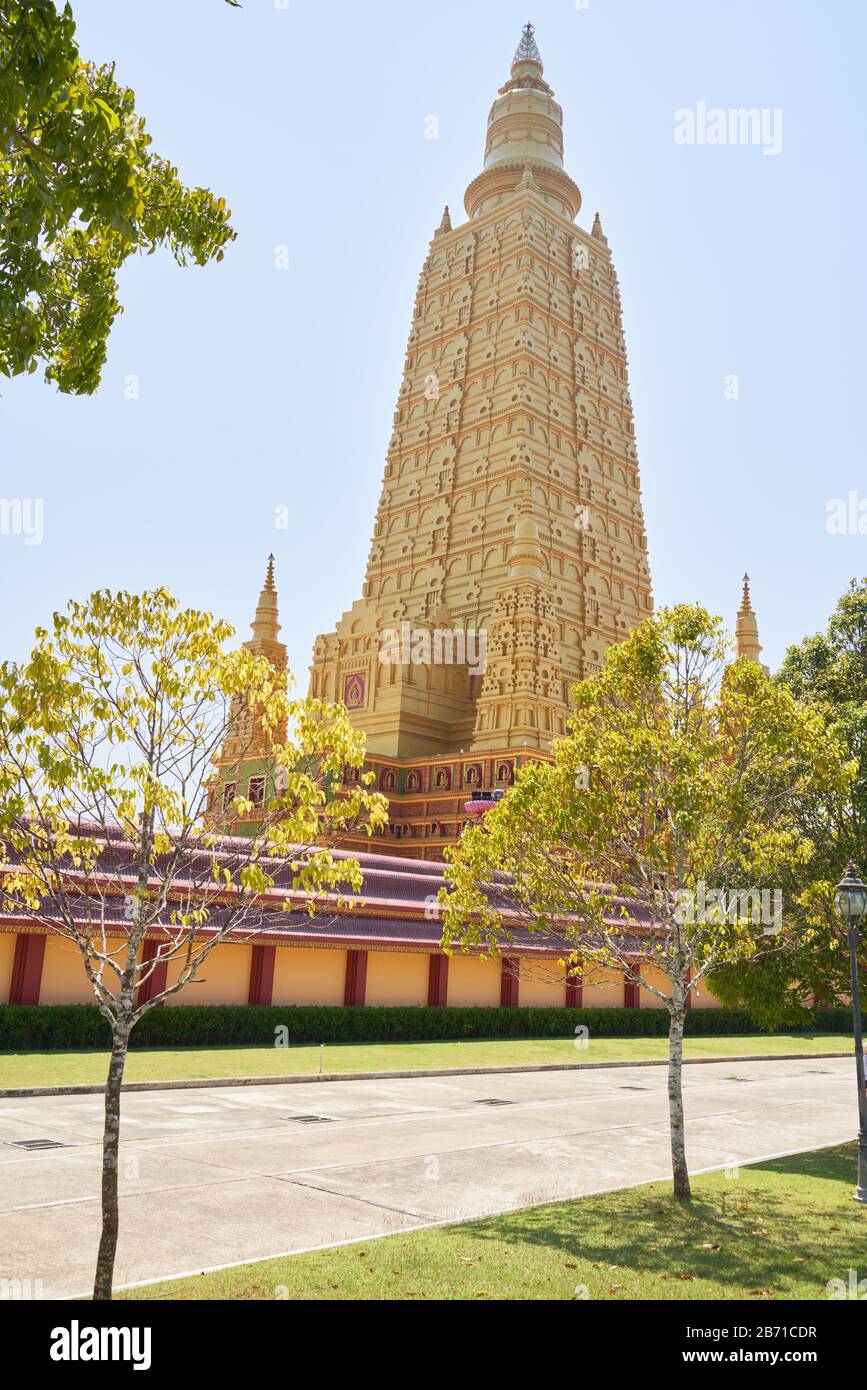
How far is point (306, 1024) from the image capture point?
32.5 meters

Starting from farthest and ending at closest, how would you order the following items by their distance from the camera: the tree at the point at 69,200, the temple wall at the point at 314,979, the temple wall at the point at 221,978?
the temple wall at the point at 221,978 → the temple wall at the point at 314,979 → the tree at the point at 69,200

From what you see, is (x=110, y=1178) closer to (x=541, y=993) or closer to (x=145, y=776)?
(x=145, y=776)

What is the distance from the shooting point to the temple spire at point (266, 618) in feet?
250

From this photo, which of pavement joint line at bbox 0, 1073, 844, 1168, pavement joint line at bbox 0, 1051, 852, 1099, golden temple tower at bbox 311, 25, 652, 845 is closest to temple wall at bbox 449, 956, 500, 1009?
pavement joint line at bbox 0, 1051, 852, 1099

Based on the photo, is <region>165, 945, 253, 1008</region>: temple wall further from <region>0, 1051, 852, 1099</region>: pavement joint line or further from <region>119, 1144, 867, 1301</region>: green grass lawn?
<region>119, 1144, 867, 1301</region>: green grass lawn

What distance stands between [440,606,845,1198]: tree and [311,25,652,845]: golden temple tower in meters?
42.3

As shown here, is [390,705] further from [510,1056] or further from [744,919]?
[744,919]

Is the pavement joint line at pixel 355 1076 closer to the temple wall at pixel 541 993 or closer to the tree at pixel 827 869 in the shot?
the temple wall at pixel 541 993

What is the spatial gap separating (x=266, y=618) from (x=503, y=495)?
20.1 meters

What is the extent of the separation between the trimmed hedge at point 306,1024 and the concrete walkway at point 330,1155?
4771 mm

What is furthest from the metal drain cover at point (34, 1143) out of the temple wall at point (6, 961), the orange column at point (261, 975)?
the orange column at point (261, 975)

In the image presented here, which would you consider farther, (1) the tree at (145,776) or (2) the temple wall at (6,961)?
(2) the temple wall at (6,961)

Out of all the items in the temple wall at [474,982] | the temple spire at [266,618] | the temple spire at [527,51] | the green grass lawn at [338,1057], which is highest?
the temple spire at [527,51]

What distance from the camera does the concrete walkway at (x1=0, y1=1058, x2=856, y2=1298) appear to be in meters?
10.6
